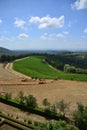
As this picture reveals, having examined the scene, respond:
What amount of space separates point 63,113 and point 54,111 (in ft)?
8.87

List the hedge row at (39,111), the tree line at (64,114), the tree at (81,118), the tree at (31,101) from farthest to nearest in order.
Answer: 1. the tree at (31,101)
2. the hedge row at (39,111)
3. the tree at (81,118)
4. the tree line at (64,114)

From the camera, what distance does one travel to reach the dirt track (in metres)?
63.9

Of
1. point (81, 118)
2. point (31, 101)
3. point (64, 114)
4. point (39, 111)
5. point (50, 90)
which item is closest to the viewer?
point (81, 118)

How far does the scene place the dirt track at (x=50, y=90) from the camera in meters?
63.9

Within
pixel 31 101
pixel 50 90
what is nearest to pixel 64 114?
pixel 31 101

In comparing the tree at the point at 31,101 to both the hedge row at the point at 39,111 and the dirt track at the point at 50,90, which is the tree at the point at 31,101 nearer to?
the hedge row at the point at 39,111

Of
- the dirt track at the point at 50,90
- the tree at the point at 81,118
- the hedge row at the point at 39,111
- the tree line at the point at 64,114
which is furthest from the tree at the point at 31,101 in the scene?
the tree at the point at 81,118

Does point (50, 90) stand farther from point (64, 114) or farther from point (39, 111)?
point (64, 114)

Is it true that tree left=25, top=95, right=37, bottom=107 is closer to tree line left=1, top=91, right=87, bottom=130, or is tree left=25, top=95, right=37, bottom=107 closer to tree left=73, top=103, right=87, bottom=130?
tree line left=1, top=91, right=87, bottom=130

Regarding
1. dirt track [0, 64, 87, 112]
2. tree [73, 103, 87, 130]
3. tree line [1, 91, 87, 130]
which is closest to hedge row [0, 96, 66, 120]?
tree line [1, 91, 87, 130]

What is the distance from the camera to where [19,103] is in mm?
52531

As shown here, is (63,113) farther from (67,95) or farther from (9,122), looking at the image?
(67,95)

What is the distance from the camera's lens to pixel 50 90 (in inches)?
2906

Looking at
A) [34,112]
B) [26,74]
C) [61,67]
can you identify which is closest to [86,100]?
[34,112]
